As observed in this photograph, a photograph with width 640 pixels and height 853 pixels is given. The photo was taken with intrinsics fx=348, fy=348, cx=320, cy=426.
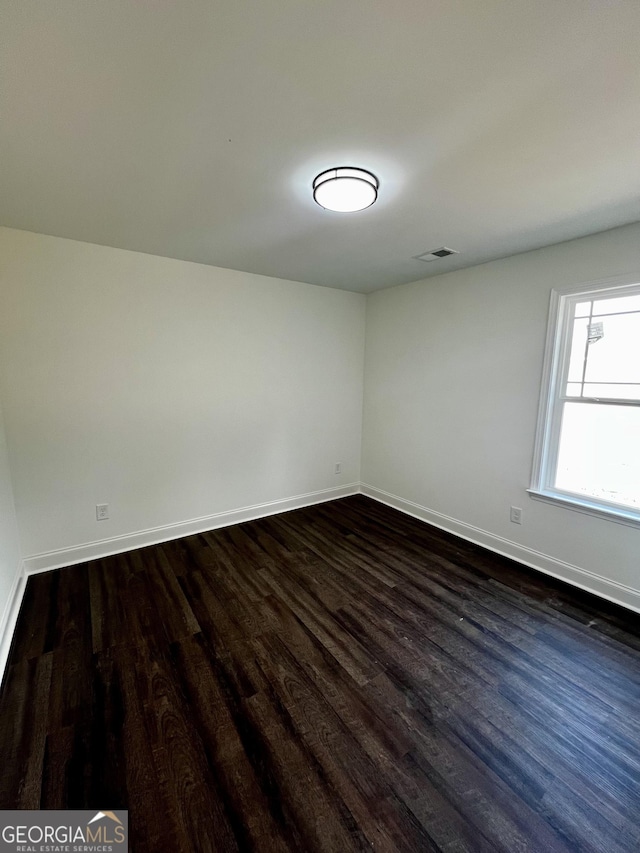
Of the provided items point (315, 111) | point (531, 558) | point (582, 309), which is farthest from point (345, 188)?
point (531, 558)

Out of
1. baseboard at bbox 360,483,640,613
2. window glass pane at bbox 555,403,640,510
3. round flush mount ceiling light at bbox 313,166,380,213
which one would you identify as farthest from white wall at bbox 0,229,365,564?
window glass pane at bbox 555,403,640,510

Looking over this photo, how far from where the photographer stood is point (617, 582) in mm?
Answer: 2340

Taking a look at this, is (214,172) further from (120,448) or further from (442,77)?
(120,448)

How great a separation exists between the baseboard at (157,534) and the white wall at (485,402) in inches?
43.8

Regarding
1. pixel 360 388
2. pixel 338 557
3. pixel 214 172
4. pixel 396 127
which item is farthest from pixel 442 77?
pixel 360 388

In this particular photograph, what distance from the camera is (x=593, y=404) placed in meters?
2.47

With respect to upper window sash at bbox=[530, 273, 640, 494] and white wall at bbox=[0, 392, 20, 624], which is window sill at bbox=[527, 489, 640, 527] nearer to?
upper window sash at bbox=[530, 273, 640, 494]

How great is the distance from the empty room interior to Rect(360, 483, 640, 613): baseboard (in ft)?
0.07

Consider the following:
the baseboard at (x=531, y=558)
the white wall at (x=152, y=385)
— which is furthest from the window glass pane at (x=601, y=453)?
the white wall at (x=152, y=385)

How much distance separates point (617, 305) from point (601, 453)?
102 cm

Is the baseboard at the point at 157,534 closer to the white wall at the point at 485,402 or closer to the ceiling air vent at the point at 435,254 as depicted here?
the white wall at the point at 485,402

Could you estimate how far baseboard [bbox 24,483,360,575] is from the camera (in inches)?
105

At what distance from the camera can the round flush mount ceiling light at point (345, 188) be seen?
160 centimetres

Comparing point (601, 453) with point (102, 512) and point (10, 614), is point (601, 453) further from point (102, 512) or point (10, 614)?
point (10, 614)
